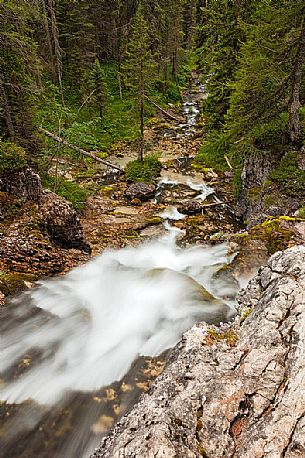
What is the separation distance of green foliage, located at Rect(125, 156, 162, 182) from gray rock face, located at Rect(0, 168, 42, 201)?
10.9 metres

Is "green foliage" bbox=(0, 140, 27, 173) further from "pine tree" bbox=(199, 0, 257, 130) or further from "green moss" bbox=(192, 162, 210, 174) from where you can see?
"green moss" bbox=(192, 162, 210, 174)

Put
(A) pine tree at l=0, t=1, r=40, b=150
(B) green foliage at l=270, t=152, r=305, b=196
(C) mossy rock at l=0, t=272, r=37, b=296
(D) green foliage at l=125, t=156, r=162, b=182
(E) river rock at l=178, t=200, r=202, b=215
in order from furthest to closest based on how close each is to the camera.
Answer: (D) green foliage at l=125, t=156, r=162, b=182, (E) river rock at l=178, t=200, r=202, b=215, (B) green foliage at l=270, t=152, r=305, b=196, (A) pine tree at l=0, t=1, r=40, b=150, (C) mossy rock at l=0, t=272, r=37, b=296

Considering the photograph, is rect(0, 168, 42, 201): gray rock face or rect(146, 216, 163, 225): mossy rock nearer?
rect(0, 168, 42, 201): gray rock face

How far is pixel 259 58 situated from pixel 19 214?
11.3 meters

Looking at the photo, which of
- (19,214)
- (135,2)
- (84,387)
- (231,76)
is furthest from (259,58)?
(135,2)

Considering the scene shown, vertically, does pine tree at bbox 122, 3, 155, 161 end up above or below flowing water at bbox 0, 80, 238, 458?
above

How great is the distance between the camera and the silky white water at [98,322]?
609cm

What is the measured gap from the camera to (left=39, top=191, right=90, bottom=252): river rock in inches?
421

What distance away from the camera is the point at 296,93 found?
1343cm

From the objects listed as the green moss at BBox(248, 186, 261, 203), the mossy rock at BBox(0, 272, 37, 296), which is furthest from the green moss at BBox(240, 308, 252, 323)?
the green moss at BBox(248, 186, 261, 203)

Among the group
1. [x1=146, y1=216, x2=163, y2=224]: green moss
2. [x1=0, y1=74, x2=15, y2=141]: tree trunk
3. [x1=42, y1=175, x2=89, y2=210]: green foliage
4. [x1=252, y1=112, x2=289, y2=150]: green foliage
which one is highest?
[x1=0, y1=74, x2=15, y2=141]: tree trunk

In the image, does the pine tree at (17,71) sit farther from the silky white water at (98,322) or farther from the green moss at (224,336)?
the green moss at (224,336)

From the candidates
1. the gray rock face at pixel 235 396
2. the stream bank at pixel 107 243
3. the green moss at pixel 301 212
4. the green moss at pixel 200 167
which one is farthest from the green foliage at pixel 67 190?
the gray rock face at pixel 235 396

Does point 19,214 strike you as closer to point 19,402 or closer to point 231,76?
point 19,402
